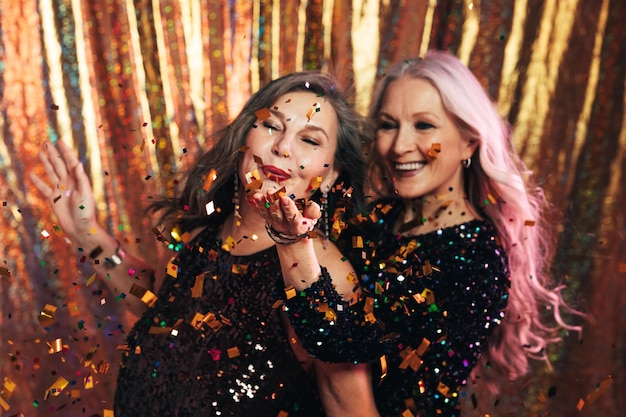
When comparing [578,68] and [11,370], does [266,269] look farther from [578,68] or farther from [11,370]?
[578,68]

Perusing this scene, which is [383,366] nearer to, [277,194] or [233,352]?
[233,352]

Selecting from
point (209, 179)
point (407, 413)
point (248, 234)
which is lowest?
point (407, 413)

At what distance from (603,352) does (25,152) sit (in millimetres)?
2127

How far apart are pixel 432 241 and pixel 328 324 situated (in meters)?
0.43

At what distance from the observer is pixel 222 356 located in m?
1.70

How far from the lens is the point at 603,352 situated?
2822 mm

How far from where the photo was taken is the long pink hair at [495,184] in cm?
186

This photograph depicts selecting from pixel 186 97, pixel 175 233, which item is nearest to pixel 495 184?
pixel 175 233

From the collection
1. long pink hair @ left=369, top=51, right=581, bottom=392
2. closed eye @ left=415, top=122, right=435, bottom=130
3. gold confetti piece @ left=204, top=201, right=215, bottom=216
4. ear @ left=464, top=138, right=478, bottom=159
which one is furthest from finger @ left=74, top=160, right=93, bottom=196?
ear @ left=464, top=138, right=478, bottom=159

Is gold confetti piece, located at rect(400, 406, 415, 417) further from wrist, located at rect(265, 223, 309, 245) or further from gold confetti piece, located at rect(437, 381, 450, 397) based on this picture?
wrist, located at rect(265, 223, 309, 245)

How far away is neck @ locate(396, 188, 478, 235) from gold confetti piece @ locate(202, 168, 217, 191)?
478mm

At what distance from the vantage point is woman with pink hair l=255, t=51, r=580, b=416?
1.74 meters

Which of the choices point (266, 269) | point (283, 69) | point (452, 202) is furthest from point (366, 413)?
point (283, 69)

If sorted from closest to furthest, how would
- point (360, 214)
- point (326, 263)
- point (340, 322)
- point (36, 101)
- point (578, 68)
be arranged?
1. point (340, 322)
2. point (326, 263)
3. point (360, 214)
4. point (36, 101)
5. point (578, 68)
